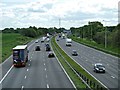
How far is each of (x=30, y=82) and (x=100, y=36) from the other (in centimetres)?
12693

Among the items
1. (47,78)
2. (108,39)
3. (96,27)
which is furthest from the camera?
(96,27)

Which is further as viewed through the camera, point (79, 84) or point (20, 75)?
point (20, 75)

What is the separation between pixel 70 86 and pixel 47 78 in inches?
284

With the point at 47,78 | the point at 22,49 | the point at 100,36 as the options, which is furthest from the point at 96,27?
the point at 47,78

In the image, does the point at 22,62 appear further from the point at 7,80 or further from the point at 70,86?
the point at 70,86

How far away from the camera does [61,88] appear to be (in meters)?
31.6

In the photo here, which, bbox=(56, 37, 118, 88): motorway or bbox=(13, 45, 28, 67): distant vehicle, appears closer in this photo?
bbox=(56, 37, 118, 88): motorway

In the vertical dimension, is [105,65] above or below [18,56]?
below

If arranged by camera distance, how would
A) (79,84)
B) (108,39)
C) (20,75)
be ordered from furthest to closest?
(108,39) → (20,75) → (79,84)

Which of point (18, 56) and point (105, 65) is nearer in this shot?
point (18, 56)

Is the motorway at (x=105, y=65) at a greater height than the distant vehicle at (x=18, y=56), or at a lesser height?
lesser

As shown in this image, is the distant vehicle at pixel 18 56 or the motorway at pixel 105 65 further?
the distant vehicle at pixel 18 56

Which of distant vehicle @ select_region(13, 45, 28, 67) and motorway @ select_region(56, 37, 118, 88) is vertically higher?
distant vehicle @ select_region(13, 45, 28, 67)

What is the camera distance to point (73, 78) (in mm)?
38500
